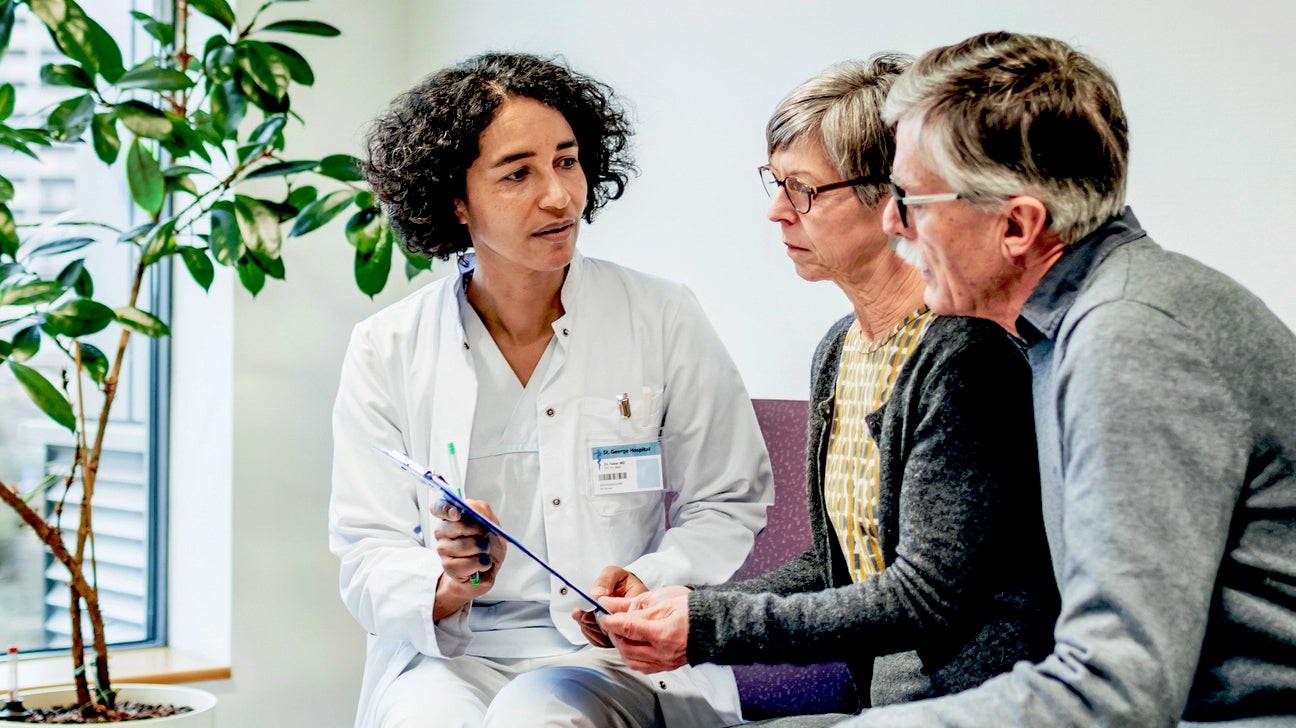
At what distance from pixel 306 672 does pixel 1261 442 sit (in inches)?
118

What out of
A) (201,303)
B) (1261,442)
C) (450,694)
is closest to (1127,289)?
(1261,442)

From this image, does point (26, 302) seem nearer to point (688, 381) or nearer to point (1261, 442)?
point (688, 381)

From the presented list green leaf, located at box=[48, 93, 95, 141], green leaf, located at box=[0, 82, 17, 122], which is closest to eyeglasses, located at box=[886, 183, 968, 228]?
green leaf, located at box=[48, 93, 95, 141]

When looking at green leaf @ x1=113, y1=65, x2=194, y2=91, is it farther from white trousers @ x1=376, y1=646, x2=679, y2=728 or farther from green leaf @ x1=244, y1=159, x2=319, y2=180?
white trousers @ x1=376, y1=646, x2=679, y2=728

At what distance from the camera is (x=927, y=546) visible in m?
1.33

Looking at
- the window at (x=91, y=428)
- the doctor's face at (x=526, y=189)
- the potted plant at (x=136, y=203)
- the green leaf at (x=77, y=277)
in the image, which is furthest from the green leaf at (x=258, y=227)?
the doctor's face at (x=526, y=189)

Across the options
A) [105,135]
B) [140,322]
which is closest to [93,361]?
[140,322]

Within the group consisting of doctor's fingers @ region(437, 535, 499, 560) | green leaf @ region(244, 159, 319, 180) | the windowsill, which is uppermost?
green leaf @ region(244, 159, 319, 180)

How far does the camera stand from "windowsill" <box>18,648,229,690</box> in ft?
10.3

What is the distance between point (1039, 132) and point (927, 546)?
1.50 feet

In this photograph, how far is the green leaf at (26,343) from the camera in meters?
2.56

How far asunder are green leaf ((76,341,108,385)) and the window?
619 millimetres

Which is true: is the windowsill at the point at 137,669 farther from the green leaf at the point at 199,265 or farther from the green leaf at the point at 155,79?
the green leaf at the point at 155,79

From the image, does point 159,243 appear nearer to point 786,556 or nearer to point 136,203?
point 136,203
